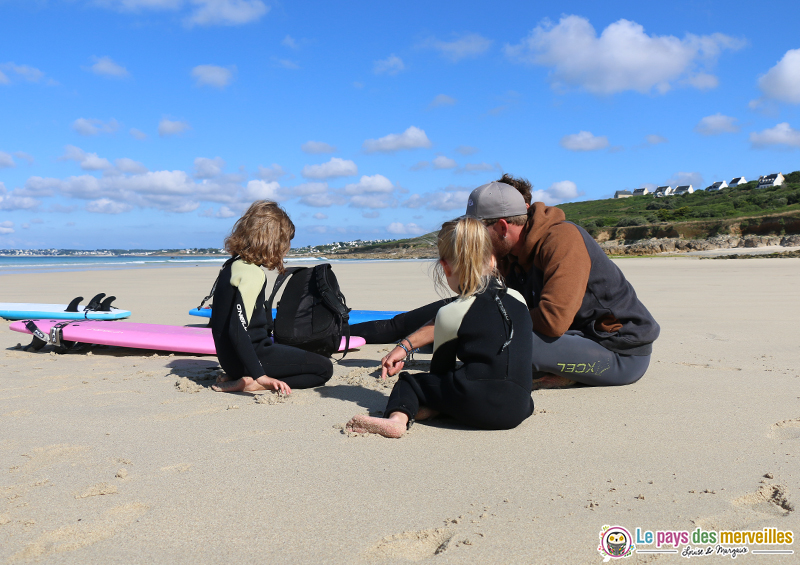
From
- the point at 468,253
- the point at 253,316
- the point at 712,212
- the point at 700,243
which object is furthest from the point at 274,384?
the point at 712,212

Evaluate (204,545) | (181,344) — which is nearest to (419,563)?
(204,545)

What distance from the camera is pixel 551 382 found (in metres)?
3.49

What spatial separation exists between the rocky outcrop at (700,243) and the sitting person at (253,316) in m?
28.0

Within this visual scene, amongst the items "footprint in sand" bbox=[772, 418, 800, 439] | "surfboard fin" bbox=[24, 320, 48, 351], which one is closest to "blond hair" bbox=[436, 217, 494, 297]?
"footprint in sand" bbox=[772, 418, 800, 439]

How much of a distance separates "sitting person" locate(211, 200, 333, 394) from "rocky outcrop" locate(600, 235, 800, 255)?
91.9 feet

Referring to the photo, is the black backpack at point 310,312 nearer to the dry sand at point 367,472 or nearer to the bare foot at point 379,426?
the dry sand at point 367,472

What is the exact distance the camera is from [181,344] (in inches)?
192

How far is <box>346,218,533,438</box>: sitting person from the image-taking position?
8.38ft

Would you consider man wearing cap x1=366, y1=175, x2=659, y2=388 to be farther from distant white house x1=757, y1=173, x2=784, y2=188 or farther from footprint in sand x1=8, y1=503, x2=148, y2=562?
distant white house x1=757, y1=173, x2=784, y2=188

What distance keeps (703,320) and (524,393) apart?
463 cm

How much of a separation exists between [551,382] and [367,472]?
1.73m

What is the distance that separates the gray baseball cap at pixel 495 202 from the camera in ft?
10.6

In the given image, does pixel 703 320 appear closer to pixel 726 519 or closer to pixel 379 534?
pixel 726 519

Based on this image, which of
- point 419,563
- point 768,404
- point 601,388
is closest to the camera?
point 419,563
